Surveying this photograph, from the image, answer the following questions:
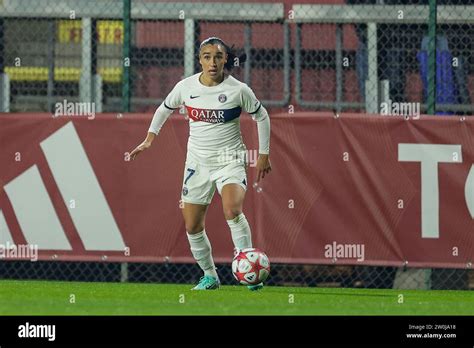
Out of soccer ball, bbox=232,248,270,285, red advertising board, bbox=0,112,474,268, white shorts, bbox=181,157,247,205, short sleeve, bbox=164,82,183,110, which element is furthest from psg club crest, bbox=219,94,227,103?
red advertising board, bbox=0,112,474,268

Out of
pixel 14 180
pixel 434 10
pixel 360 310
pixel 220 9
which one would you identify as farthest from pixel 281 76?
pixel 360 310

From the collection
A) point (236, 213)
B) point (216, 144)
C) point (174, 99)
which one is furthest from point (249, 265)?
point (174, 99)

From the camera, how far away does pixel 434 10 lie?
1555cm

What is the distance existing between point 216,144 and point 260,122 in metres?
0.48

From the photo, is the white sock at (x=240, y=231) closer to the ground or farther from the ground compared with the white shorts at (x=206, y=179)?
closer to the ground

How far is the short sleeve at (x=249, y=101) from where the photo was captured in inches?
536

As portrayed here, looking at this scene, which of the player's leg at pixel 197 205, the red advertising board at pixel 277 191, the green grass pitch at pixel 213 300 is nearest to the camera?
the green grass pitch at pixel 213 300

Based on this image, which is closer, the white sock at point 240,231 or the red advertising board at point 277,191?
the white sock at point 240,231

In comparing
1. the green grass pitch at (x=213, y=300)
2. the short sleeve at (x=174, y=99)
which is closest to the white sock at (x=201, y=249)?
the green grass pitch at (x=213, y=300)

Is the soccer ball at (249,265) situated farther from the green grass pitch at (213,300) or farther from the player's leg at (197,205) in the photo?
the player's leg at (197,205)

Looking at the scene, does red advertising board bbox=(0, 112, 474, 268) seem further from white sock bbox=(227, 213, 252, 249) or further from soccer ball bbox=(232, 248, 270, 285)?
soccer ball bbox=(232, 248, 270, 285)

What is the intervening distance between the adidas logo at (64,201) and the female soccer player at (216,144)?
1642 mm

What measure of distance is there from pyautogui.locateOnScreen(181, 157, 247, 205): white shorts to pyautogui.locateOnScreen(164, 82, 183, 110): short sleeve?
56cm

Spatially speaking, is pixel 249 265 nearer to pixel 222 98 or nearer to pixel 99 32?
pixel 222 98
